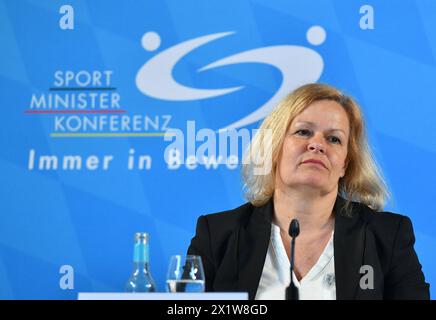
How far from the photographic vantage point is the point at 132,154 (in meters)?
3.62

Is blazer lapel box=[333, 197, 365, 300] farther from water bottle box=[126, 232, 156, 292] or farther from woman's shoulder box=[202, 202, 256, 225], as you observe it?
water bottle box=[126, 232, 156, 292]

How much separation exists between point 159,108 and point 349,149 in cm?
97

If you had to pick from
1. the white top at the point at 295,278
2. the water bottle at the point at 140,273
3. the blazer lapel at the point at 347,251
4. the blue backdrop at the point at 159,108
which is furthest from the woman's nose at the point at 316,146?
the water bottle at the point at 140,273

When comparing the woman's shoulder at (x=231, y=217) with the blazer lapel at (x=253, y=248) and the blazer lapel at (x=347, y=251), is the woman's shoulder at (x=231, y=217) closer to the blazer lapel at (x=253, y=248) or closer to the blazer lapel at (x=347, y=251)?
the blazer lapel at (x=253, y=248)

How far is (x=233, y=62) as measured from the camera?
3623 mm

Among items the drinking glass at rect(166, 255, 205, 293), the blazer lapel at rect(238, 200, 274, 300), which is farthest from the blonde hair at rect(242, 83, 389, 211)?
the drinking glass at rect(166, 255, 205, 293)

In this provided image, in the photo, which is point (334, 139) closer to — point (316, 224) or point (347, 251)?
point (316, 224)

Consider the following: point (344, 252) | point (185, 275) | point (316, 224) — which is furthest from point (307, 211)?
point (185, 275)

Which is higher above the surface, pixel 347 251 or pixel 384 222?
pixel 384 222

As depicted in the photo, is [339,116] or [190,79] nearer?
[339,116]

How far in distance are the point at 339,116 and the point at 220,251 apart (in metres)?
0.68
